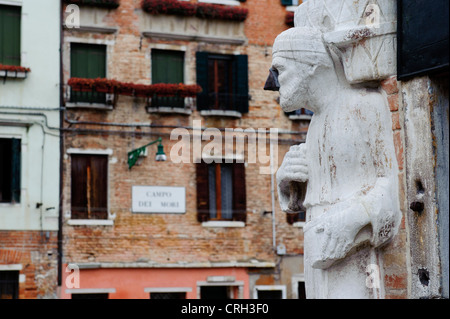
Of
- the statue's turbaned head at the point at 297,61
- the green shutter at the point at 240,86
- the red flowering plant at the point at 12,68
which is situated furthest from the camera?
the green shutter at the point at 240,86

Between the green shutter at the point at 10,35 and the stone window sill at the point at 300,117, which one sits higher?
the green shutter at the point at 10,35

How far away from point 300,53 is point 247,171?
20.7 metres

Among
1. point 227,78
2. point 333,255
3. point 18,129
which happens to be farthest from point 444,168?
point 227,78

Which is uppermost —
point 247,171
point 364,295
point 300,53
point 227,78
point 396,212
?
point 227,78

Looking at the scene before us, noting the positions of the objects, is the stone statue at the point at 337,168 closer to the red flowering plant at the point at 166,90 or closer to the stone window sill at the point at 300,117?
the red flowering plant at the point at 166,90

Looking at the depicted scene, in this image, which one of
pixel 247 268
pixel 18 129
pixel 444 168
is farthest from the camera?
pixel 247 268

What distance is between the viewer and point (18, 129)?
2394cm

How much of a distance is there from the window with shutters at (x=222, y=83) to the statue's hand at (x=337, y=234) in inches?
815

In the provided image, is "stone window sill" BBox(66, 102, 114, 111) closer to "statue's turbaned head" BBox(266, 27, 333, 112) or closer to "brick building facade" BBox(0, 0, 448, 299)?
"brick building facade" BBox(0, 0, 448, 299)

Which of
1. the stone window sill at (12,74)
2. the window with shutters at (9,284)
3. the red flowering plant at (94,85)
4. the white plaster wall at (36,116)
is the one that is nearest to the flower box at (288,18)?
the red flowering plant at (94,85)

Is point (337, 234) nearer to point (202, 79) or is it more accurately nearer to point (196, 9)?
point (202, 79)

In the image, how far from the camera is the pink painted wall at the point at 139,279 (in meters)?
24.3

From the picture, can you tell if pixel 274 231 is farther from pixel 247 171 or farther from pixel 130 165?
pixel 130 165

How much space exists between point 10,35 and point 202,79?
16.4 feet
